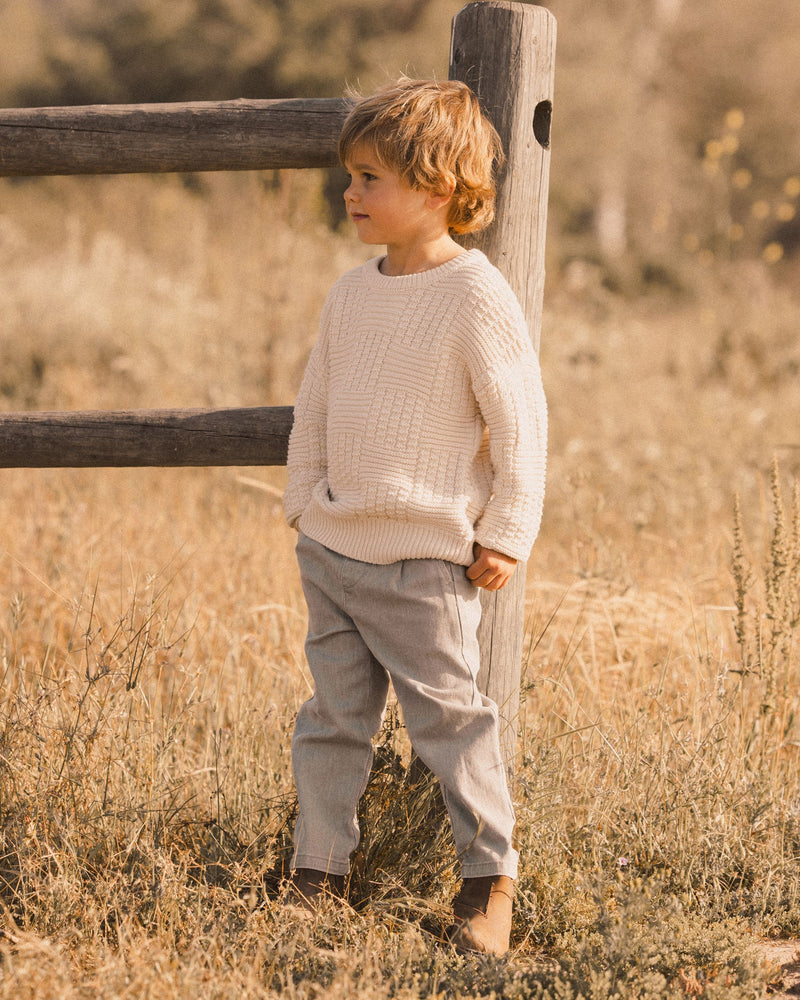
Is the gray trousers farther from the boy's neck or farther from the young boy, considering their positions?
the boy's neck

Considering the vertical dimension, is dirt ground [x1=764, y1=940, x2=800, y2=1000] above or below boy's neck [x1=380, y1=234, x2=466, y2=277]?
below

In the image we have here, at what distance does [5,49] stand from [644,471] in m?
20.1

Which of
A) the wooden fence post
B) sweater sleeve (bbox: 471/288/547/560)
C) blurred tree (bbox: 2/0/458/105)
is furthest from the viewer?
blurred tree (bbox: 2/0/458/105)

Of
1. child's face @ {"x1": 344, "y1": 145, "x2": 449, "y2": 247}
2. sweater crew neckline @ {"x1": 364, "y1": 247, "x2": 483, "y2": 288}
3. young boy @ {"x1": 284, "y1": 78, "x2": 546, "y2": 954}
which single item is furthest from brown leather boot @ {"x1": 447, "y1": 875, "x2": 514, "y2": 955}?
child's face @ {"x1": 344, "y1": 145, "x2": 449, "y2": 247}

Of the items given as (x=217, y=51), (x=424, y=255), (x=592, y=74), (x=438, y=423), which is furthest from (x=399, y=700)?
(x=217, y=51)

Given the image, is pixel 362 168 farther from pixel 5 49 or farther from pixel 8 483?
pixel 5 49

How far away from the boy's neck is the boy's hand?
0.59 metres

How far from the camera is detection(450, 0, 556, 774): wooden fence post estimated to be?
83.3 inches

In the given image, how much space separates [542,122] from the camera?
2.20 m

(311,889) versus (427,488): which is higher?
(427,488)

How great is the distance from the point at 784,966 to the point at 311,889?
1001 millimetres

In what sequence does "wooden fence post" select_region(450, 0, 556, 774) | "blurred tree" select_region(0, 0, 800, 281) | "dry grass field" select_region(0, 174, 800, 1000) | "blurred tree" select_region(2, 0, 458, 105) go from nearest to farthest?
"dry grass field" select_region(0, 174, 800, 1000)
"wooden fence post" select_region(450, 0, 556, 774)
"blurred tree" select_region(0, 0, 800, 281)
"blurred tree" select_region(2, 0, 458, 105)

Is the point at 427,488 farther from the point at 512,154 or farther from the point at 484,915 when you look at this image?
the point at 484,915

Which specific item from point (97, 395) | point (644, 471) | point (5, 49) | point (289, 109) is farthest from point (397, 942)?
point (5, 49)
